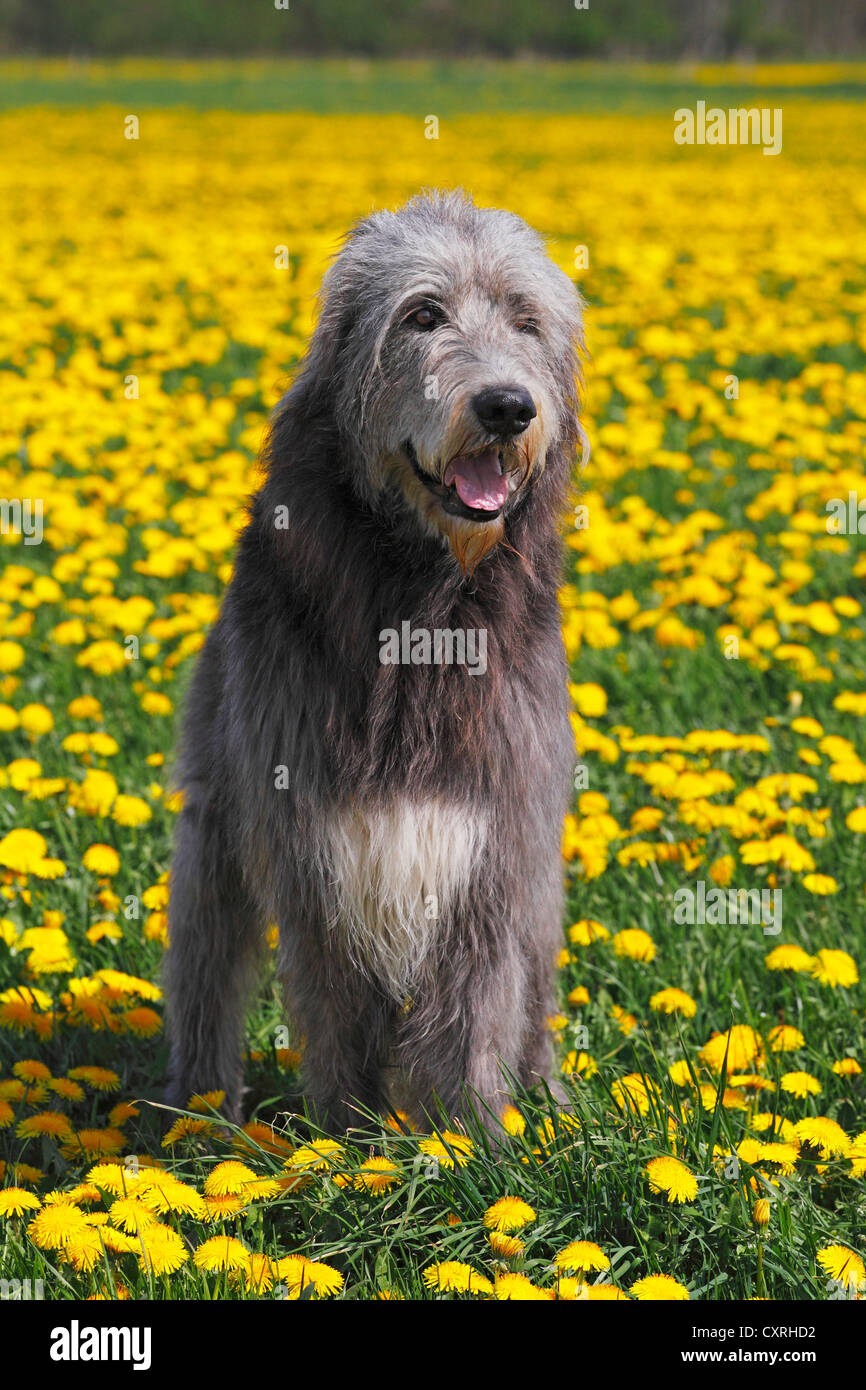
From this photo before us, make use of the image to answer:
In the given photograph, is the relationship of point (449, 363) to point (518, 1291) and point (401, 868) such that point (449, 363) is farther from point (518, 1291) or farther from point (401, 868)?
point (518, 1291)

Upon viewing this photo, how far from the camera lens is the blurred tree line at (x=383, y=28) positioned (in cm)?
4866

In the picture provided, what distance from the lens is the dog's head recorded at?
263cm

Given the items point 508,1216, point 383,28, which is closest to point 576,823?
point 508,1216

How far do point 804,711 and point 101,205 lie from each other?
11439mm

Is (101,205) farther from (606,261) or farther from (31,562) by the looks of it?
(31,562)

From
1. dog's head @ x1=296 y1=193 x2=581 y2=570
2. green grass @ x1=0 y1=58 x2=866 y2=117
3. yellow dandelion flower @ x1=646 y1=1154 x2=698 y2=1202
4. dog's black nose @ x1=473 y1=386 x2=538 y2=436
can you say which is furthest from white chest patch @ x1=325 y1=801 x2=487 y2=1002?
green grass @ x1=0 y1=58 x2=866 y2=117

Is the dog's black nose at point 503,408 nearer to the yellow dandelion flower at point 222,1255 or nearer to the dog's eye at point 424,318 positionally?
the dog's eye at point 424,318

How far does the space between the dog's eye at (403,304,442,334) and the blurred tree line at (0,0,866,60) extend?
166 feet

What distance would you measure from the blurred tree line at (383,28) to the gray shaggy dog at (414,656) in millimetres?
50697

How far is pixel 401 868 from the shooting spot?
277 centimetres

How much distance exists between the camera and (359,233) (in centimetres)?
292

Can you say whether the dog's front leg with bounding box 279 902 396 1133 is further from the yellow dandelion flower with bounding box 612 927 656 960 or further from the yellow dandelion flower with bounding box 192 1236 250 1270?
the yellow dandelion flower with bounding box 612 927 656 960

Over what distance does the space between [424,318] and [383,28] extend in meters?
52.9
